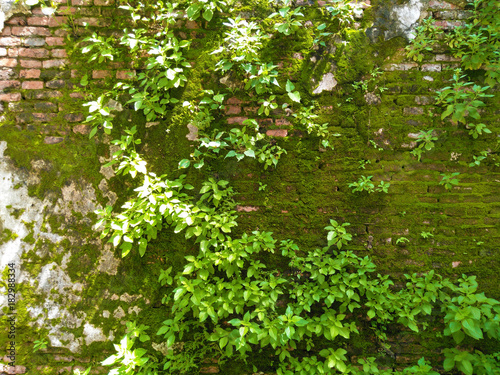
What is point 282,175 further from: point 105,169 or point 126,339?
point 126,339

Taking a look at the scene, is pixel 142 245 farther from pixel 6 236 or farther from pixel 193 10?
pixel 193 10

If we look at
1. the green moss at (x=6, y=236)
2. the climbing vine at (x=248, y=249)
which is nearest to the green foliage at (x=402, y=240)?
the climbing vine at (x=248, y=249)

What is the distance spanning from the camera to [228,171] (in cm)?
233

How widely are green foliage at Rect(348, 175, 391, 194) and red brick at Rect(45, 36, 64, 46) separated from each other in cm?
266

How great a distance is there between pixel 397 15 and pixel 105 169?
2702mm

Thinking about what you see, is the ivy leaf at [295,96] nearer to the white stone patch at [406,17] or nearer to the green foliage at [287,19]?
the green foliage at [287,19]

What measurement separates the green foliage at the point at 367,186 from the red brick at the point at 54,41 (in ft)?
8.73

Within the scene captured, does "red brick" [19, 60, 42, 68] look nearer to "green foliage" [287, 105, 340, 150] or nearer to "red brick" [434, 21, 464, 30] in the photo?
"green foliage" [287, 105, 340, 150]

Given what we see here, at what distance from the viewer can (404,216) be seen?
2316mm

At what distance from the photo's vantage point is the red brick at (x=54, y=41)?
231cm

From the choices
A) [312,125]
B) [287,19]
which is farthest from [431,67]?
[287,19]

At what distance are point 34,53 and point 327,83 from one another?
8.00 ft

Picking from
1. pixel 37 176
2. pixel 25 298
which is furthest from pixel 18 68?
pixel 25 298

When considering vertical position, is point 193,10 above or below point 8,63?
above
